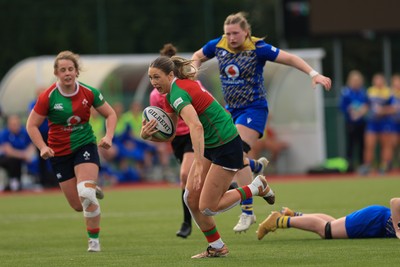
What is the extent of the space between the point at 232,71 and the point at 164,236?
1.96 m

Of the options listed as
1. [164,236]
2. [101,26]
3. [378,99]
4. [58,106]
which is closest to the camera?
[58,106]

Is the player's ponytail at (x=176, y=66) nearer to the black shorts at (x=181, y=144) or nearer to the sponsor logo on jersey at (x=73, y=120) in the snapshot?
the sponsor logo on jersey at (x=73, y=120)

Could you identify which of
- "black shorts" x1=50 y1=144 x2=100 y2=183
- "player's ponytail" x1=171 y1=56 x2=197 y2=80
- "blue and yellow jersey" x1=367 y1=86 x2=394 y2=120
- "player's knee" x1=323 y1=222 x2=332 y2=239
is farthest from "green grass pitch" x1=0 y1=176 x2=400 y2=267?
"blue and yellow jersey" x1=367 y1=86 x2=394 y2=120

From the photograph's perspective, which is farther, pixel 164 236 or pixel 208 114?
pixel 164 236

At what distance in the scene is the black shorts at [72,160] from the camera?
10489 millimetres

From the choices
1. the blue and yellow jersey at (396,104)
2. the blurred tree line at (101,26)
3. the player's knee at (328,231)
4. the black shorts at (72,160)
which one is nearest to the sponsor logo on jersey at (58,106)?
the black shorts at (72,160)

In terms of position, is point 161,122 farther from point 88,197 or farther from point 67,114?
point 67,114

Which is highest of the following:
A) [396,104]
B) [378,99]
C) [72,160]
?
[72,160]

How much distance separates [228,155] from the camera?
30.0ft

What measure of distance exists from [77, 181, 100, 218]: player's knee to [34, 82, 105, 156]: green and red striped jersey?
46 cm

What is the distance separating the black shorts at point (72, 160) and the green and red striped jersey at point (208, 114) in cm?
160

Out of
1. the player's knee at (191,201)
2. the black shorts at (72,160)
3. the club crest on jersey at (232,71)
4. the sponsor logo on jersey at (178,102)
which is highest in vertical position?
the sponsor logo on jersey at (178,102)

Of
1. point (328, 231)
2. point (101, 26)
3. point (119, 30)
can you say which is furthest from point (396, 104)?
point (328, 231)

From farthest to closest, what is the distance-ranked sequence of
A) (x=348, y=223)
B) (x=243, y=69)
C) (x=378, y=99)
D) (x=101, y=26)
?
(x=101, y=26) → (x=378, y=99) → (x=243, y=69) → (x=348, y=223)
